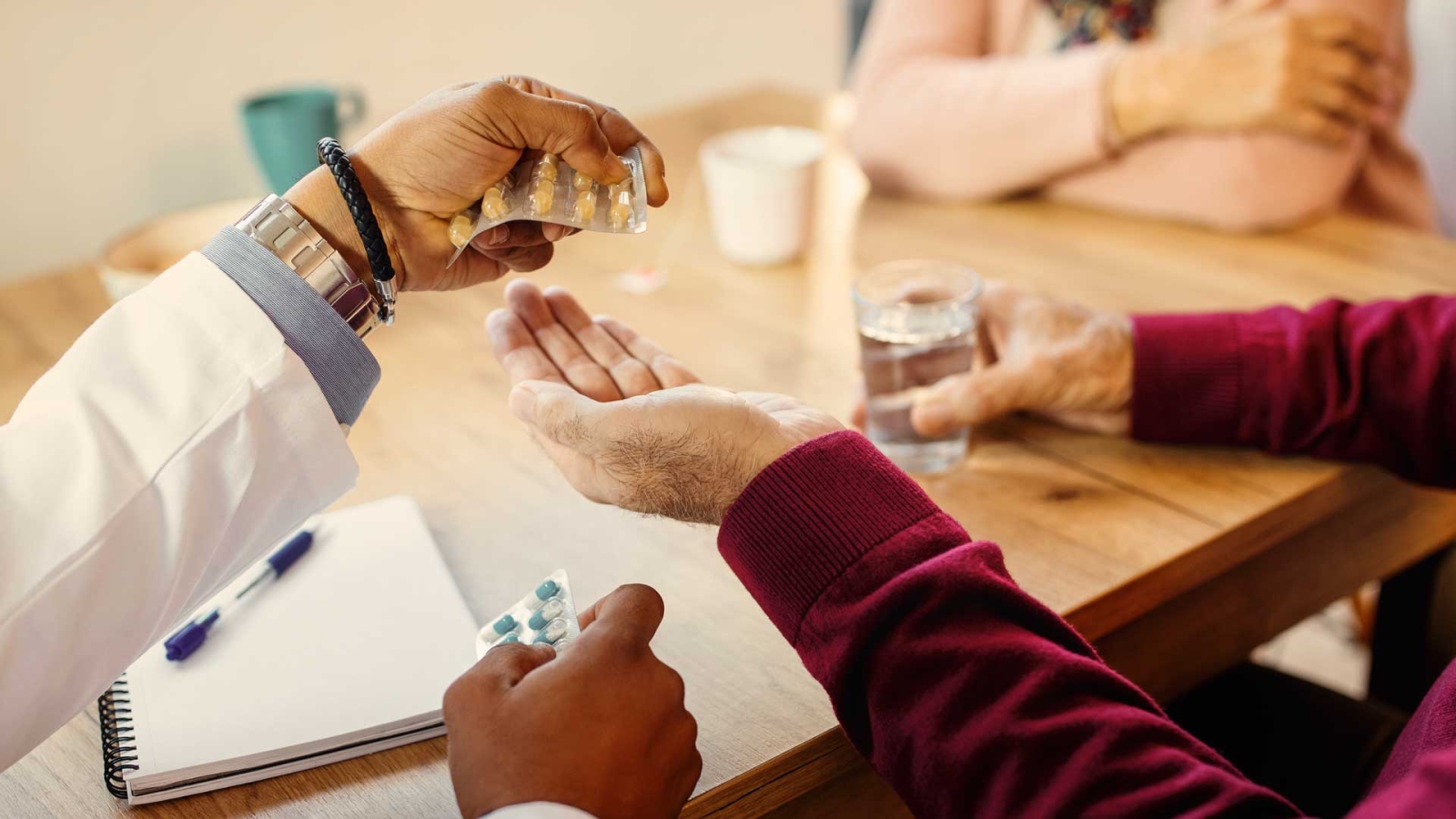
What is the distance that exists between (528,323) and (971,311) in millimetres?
330

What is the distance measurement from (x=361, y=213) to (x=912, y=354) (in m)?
0.41

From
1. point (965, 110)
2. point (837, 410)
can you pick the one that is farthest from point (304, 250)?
point (965, 110)

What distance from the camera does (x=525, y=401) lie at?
737 millimetres

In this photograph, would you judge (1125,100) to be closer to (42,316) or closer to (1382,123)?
(1382,123)

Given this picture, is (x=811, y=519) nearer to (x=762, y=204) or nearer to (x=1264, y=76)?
(x=762, y=204)

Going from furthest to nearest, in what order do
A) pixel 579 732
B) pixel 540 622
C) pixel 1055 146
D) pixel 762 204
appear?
pixel 1055 146 → pixel 762 204 → pixel 540 622 → pixel 579 732

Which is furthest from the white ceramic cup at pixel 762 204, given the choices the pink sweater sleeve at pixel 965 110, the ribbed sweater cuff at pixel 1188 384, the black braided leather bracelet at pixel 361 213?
the black braided leather bracelet at pixel 361 213

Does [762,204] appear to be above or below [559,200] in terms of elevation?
below

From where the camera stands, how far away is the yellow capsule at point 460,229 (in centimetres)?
79

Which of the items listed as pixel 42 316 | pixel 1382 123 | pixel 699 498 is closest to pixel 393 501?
pixel 699 498

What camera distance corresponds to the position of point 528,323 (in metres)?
0.86

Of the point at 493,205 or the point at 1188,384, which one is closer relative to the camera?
the point at 493,205

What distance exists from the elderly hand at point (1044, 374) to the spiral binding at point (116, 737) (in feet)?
1.77

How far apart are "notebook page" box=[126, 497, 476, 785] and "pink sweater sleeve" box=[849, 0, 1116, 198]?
83cm
